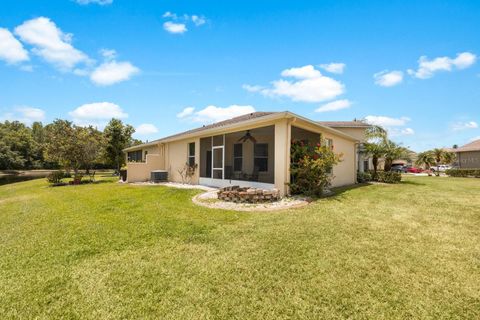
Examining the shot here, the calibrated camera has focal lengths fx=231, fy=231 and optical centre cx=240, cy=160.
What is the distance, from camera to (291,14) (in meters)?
11.2

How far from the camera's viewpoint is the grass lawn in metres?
2.57

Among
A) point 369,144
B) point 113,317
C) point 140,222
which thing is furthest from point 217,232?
point 369,144

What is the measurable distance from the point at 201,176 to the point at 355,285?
439 inches

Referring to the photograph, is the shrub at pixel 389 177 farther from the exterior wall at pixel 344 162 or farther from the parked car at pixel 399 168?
the parked car at pixel 399 168

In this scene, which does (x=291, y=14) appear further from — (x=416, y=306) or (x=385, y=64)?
(x=416, y=306)

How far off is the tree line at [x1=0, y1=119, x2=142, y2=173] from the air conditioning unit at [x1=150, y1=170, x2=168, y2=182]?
6.24 m

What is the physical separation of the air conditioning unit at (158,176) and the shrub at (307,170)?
32.8ft

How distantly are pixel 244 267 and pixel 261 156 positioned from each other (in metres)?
10.2

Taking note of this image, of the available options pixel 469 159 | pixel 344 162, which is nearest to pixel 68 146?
pixel 344 162

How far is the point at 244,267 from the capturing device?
3.45 meters

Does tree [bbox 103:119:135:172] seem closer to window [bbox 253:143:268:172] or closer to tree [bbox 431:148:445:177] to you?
window [bbox 253:143:268:172]

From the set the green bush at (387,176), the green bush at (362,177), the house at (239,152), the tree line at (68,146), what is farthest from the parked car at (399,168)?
the tree line at (68,146)

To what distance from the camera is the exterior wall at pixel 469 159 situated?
27.0 m

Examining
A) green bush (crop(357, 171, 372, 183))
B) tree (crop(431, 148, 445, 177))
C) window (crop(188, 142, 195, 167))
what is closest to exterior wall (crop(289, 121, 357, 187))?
green bush (crop(357, 171, 372, 183))
